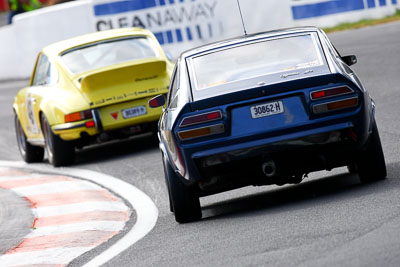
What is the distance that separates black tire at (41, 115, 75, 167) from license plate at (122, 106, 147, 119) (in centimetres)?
81

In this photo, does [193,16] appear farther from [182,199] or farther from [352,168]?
[182,199]

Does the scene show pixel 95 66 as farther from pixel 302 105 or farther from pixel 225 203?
pixel 302 105

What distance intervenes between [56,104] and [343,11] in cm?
1165

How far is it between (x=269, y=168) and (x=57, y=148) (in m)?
5.75

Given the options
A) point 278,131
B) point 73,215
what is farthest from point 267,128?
point 73,215

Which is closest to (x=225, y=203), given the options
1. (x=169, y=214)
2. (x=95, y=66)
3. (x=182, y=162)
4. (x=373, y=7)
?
(x=169, y=214)

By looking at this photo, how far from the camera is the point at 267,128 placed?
7.46 m

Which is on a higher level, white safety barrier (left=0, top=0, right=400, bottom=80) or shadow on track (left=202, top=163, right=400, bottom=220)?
shadow on track (left=202, top=163, right=400, bottom=220)

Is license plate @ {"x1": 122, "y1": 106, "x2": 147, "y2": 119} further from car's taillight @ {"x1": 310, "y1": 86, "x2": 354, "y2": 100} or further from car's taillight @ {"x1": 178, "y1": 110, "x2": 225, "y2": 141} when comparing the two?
car's taillight @ {"x1": 310, "y1": 86, "x2": 354, "y2": 100}

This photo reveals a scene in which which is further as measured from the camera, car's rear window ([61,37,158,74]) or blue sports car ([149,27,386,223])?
car's rear window ([61,37,158,74])

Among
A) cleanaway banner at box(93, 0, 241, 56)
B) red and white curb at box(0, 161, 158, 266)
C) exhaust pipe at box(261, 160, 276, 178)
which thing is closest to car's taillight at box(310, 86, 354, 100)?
exhaust pipe at box(261, 160, 276, 178)

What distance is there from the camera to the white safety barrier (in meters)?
23.1

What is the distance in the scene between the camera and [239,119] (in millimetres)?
7500

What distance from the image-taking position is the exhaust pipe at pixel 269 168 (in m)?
7.57
